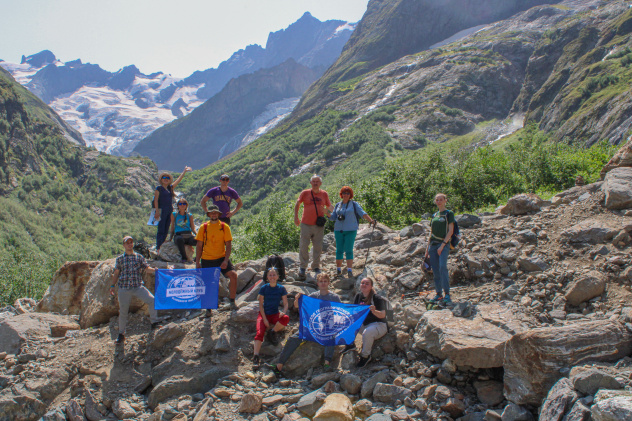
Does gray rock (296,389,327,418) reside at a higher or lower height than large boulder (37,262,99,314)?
lower

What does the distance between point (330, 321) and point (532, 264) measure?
4691 mm

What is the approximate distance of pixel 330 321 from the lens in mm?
8281

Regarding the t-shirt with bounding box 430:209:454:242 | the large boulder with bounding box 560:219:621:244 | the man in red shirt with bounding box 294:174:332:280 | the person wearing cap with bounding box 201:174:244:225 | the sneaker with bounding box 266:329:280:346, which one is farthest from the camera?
the person wearing cap with bounding box 201:174:244:225

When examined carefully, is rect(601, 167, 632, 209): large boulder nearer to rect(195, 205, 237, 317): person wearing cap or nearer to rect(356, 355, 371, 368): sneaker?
rect(356, 355, 371, 368): sneaker

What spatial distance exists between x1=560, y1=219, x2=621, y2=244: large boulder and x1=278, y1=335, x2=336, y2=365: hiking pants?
6081 mm

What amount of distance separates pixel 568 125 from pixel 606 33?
144 feet

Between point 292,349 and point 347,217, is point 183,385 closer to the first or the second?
point 292,349

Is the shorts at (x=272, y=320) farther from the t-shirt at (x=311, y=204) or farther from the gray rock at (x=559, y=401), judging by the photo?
the gray rock at (x=559, y=401)

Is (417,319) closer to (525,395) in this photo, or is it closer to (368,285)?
(368,285)

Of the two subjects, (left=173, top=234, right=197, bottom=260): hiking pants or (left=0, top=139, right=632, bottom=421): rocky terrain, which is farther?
(left=173, top=234, right=197, bottom=260): hiking pants

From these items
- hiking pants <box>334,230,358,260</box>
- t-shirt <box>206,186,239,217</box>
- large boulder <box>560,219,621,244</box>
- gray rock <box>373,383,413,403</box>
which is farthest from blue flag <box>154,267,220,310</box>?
large boulder <box>560,219,621,244</box>

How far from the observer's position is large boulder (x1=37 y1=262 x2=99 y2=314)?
1279cm

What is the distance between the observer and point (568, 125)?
74625 millimetres

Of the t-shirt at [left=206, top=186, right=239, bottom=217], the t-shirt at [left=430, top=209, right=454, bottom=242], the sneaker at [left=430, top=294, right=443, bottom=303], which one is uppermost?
the t-shirt at [left=206, top=186, right=239, bottom=217]
